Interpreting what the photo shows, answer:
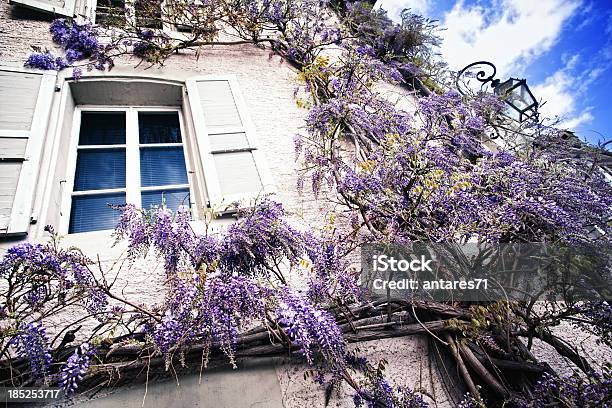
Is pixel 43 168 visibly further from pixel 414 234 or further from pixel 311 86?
pixel 414 234

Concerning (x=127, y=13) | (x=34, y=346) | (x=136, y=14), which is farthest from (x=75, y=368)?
(x=136, y=14)

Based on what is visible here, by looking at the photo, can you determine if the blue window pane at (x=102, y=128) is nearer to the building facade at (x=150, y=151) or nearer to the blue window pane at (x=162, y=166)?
the building facade at (x=150, y=151)

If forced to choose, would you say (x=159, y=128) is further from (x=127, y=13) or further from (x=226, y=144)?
Answer: (x=127, y=13)

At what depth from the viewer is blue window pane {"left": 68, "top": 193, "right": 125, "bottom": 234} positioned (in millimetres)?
2510

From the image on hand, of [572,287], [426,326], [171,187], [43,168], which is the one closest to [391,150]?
[426,326]

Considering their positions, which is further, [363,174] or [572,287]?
[363,174]

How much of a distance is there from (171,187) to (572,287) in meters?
2.83

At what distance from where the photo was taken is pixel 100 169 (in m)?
2.86

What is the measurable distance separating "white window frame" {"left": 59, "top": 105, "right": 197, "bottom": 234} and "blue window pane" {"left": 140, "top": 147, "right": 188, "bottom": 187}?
0.13 feet

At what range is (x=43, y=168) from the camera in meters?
2.52

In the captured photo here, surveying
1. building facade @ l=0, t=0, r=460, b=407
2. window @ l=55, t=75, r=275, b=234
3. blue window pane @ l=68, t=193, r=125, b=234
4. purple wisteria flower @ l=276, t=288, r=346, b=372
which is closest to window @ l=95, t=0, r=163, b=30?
building facade @ l=0, t=0, r=460, b=407

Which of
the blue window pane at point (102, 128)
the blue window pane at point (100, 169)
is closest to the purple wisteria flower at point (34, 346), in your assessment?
the blue window pane at point (100, 169)

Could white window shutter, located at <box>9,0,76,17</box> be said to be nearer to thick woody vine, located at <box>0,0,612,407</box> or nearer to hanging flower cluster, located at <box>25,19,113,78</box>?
hanging flower cluster, located at <box>25,19,113,78</box>

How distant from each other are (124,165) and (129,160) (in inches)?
2.4
